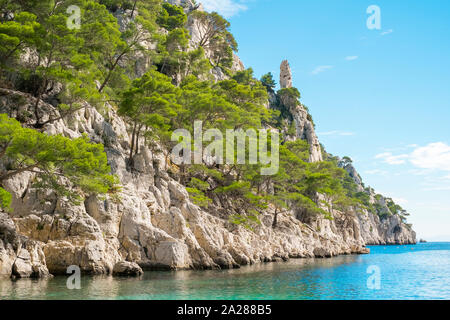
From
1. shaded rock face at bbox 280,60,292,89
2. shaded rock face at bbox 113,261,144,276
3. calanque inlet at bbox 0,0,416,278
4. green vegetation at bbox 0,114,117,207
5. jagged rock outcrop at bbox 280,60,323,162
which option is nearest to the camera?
green vegetation at bbox 0,114,117,207

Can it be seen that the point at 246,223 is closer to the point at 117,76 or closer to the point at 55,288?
the point at 117,76

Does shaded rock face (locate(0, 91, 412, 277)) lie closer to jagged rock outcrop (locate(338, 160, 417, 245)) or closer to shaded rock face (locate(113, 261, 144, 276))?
shaded rock face (locate(113, 261, 144, 276))

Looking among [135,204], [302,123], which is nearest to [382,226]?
[302,123]

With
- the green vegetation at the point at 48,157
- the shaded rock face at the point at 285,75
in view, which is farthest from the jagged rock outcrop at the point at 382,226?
the green vegetation at the point at 48,157

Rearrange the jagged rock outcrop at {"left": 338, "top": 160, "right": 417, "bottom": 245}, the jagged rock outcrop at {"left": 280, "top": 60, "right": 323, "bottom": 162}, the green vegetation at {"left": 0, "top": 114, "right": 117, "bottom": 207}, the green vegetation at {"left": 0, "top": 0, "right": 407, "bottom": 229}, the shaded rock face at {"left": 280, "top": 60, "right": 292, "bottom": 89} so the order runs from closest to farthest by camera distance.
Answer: the green vegetation at {"left": 0, "top": 114, "right": 117, "bottom": 207} < the green vegetation at {"left": 0, "top": 0, "right": 407, "bottom": 229} < the jagged rock outcrop at {"left": 280, "top": 60, "right": 323, "bottom": 162} < the shaded rock face at {"left": 280, "top": 60, "right": 292, "bottom": 89} < the jagged rock outcrop at {"left": 338, "top": 160, "right": 417, "bottom": 245}

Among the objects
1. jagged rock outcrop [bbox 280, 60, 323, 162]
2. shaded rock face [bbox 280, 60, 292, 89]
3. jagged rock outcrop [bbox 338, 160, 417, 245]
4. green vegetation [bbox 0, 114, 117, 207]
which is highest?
shaded rock face [bbox 280, 60, 292, 89]

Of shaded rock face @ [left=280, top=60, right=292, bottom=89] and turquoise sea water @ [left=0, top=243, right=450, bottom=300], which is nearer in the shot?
turquoise sea water @ [left=0, top=243, right=450, bottom=300]

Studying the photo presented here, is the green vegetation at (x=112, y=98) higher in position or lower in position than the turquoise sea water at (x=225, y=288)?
higher

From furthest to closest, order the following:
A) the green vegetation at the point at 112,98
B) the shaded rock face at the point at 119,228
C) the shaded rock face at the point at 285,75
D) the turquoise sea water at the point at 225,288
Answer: the shaded rock face at the point at 285,75, the shaded rock face at the point at 119,228, the green vegetation at the point at 112,98, the turquoise sea water at the point at 225,288

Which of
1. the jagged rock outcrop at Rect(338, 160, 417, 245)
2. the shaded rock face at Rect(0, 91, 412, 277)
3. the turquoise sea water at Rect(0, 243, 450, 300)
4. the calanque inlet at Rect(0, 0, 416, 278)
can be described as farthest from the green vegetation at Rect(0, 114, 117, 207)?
the jagged rock outcrop at Rect(338, 160, 417, 245)

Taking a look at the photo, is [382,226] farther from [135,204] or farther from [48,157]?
[48,157]

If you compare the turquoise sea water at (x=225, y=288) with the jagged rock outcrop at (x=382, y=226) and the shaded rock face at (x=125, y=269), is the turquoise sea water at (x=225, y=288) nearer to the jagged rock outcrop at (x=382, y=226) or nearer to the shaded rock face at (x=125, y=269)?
the shaded rock face at (x=125, y=269)

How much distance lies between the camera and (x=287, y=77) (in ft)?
253

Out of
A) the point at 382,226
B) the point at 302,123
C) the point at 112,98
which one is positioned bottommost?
the point at 382,226
